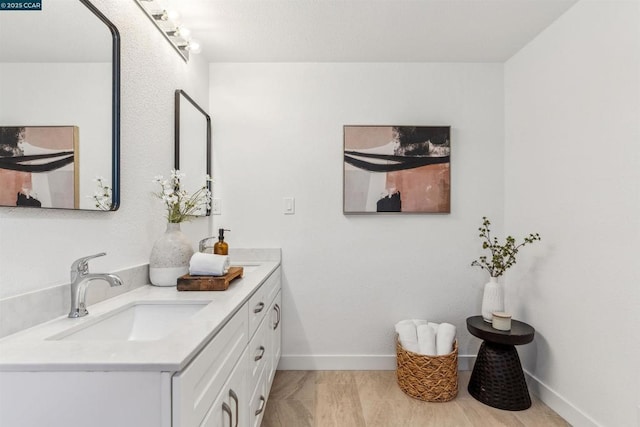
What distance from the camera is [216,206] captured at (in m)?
2.47

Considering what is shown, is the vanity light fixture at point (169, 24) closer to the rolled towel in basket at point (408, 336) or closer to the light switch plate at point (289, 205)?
the light switch plate at point (289, 205)

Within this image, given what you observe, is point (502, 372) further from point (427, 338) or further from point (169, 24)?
point (169, 24)

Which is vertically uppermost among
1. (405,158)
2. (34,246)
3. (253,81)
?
(253,81)

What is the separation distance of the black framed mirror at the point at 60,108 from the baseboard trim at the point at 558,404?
8.29 feet

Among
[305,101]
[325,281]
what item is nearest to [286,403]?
[325,281]

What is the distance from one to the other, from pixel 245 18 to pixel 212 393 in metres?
1.92

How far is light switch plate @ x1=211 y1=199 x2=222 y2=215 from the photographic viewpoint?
2.46m

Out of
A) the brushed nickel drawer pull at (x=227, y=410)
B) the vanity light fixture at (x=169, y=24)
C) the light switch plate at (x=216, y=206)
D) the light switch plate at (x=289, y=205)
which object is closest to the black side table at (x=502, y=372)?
the light switch plate at (x=289, y=205)

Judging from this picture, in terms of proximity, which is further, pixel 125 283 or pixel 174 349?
pixel 125 283

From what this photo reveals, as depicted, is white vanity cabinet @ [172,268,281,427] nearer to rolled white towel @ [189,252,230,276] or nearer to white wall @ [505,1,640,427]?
rolled white towel @ [189,252,230,276]

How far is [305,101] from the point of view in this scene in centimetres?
248

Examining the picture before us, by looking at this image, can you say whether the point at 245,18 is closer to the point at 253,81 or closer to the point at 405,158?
the point at 253,81

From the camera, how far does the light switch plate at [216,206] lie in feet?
8.09

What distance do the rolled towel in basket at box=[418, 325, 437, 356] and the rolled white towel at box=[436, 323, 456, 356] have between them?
3 centimetres
